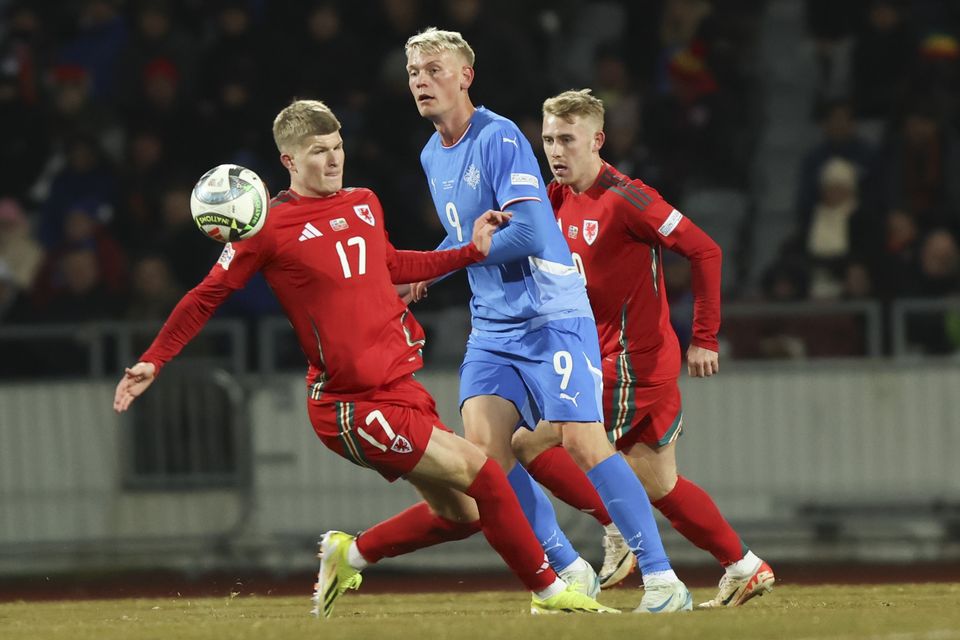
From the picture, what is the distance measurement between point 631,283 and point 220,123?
7.53m

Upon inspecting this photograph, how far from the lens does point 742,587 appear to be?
8.16 meters

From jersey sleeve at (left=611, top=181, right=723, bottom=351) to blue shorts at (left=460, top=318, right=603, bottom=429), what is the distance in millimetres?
534

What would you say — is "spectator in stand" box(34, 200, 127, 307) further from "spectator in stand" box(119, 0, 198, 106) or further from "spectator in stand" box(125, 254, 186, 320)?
"spectator in stand" box(119, 0, 198, 106)

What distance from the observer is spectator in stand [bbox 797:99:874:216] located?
1389 centimetres

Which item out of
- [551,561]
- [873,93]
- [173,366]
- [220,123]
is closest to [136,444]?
[173,366]

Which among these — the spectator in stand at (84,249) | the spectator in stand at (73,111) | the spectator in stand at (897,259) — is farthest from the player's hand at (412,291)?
the spectator in stand at (73,111)

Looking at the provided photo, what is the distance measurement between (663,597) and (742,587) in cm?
78

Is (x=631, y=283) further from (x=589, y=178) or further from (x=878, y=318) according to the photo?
(x=878, y=318)

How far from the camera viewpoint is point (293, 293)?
7.33 m

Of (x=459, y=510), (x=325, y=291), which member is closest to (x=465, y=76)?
(x=325, y=291)

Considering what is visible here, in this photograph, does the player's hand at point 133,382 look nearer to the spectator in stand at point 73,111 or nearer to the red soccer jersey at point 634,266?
the red soccer jersey at point 634,266

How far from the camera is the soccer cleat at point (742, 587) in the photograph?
8.16 meters

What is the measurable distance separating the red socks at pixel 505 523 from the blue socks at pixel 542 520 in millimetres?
645

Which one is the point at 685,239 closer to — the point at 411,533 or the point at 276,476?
the point at 411,533
